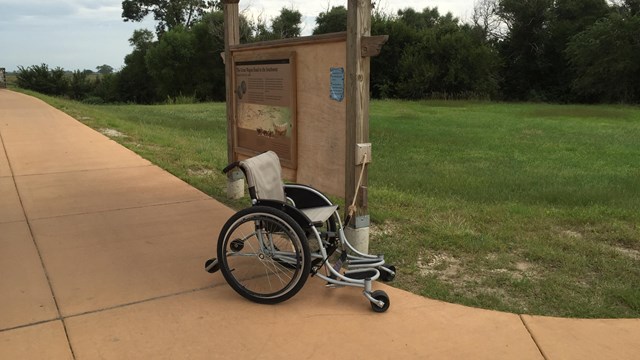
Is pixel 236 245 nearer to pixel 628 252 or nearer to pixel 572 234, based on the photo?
pixel 572 234

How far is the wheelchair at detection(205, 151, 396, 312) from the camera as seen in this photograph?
3.59 m

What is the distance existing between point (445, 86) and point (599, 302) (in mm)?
35407

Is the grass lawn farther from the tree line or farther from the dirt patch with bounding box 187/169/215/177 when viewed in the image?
the tree line

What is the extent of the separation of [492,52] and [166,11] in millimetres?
47381

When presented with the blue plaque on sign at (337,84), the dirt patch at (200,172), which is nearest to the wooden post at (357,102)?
the blue plaque on sign at (337,84)

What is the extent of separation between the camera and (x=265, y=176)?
4.00 m

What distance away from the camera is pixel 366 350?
3105mm

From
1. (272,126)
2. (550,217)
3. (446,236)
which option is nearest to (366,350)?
(446,236)

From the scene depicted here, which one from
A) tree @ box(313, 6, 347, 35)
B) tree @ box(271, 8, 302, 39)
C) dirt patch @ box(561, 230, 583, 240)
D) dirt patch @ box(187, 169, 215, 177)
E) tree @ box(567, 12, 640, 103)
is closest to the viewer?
dirt patch @ box(561, 230, 583, 240)

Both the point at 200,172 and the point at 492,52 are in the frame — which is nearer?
the point at 200,172

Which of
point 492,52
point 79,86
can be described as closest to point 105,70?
point 79,86

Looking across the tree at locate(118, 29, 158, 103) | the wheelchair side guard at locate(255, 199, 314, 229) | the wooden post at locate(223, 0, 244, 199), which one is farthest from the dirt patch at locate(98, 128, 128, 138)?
the tree at locate(118, 29, 158, 103)

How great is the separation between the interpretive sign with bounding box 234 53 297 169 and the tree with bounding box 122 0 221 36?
6852cm

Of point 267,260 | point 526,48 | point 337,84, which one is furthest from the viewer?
point 526,48
